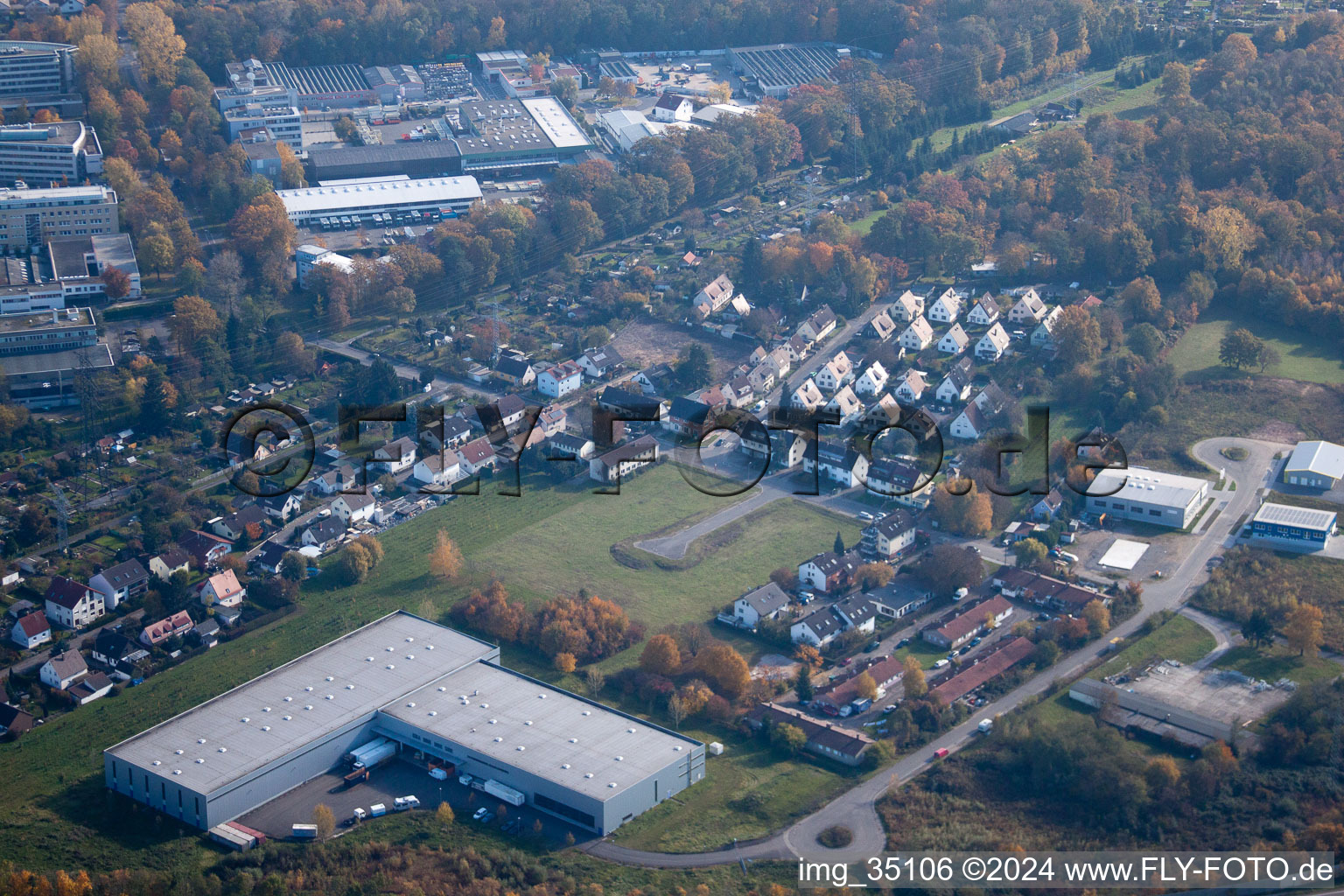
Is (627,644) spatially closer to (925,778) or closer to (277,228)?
(925,778)

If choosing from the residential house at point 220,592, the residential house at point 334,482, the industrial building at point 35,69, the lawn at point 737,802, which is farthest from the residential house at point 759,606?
the industrial building at point 35,69

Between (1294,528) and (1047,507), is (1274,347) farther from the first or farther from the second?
(1047,507)

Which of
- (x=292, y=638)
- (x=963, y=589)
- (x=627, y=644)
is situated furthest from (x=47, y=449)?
(x=963, y=589)

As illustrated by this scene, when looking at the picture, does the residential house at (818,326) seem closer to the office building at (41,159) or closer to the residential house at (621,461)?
the residential house at (621,461)

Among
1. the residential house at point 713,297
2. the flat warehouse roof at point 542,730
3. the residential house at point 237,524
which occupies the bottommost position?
the flat warehouse roof at point 542,730

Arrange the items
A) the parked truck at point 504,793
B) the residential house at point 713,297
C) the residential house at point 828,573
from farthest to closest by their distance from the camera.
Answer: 1. the residential house at point 713,297
2. the residential house at point 828,573
3. the parked truck at point 504,793

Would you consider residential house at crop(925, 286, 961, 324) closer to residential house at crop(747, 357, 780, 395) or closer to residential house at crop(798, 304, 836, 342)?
residential house at crop(798, 304, 836, 342)
